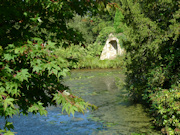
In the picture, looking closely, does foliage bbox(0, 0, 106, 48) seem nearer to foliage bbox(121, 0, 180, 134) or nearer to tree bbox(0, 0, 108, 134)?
tree bbox(0, 0, 108, 134)

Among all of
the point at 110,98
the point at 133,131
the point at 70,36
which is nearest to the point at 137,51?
the point at 133,131

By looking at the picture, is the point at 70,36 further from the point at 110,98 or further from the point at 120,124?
the point at 110,98

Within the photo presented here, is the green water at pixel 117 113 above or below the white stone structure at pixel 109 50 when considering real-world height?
below

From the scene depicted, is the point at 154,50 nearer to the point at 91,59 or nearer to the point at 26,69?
the point at 26,69

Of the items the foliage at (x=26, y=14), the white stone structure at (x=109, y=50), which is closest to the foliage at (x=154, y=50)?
the foliage at (x=26, y=14)

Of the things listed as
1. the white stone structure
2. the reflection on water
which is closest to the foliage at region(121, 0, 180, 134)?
the reflection on water

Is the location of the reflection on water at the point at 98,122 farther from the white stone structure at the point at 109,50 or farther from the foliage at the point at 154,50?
the white stone structure at the point at 109,50

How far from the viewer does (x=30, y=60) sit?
337cm

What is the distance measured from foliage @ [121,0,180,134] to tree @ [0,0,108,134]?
3427mm

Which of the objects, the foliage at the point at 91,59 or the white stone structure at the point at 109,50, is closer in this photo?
the foliage at the point at 91,59

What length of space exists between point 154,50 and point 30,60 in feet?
17.6

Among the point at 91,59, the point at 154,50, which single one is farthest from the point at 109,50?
the point at 154,50

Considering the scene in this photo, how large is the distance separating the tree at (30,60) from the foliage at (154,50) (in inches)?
135

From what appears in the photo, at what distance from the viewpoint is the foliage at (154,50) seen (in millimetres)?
7043
